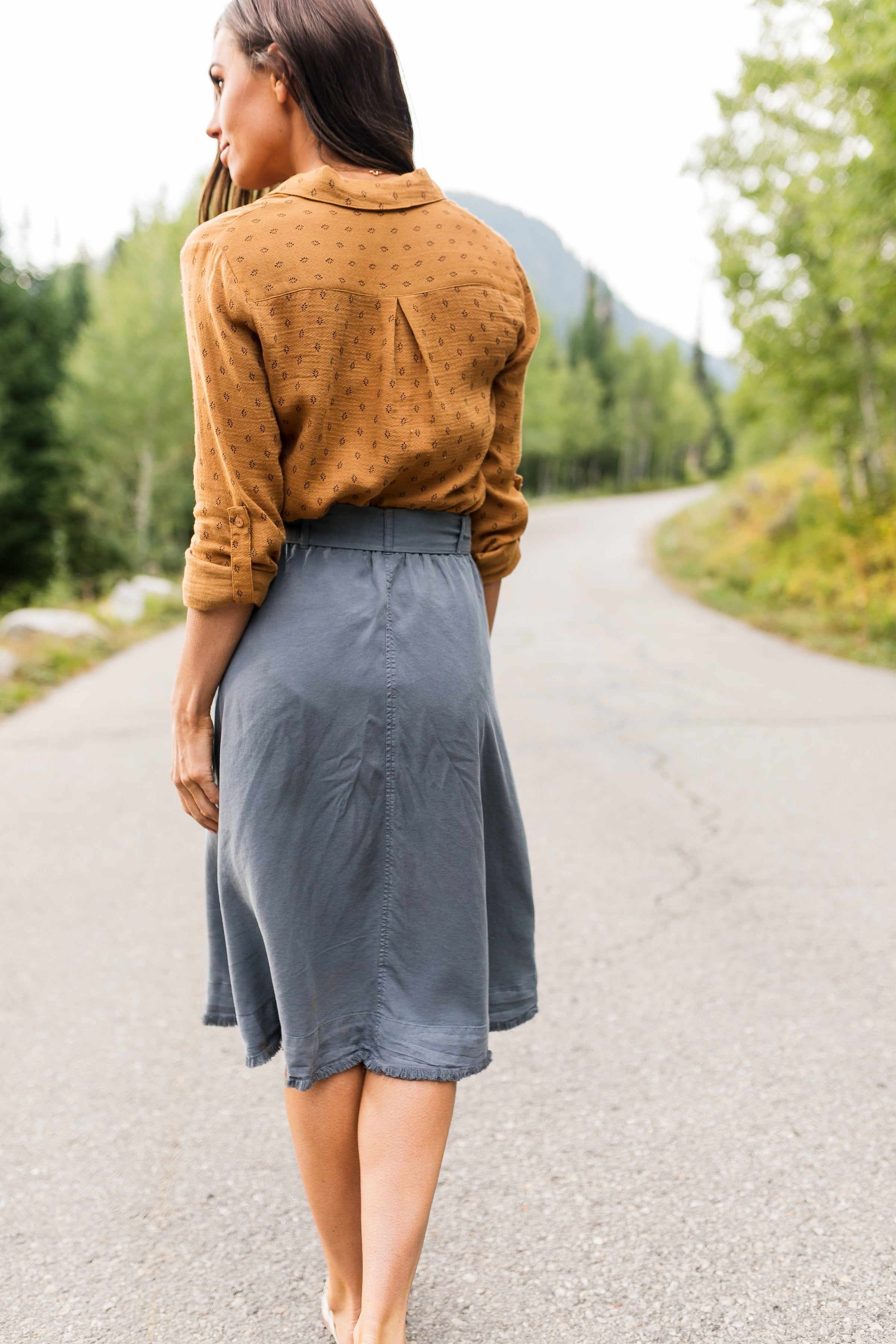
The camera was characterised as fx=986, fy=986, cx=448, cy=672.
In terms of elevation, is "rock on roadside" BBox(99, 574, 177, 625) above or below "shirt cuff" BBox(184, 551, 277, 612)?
below

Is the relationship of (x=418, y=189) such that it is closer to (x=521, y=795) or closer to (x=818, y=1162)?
(x=818, y=1162)

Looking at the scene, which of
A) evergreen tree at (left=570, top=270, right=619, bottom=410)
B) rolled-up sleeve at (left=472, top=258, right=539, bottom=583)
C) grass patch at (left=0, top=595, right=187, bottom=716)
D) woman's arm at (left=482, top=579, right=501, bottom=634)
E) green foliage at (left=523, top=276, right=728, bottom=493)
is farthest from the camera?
evergreen tree at (left=570, top=270, right=619, bottom=410)

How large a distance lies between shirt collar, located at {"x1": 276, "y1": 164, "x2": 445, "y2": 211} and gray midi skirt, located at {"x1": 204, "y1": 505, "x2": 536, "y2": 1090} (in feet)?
1.30

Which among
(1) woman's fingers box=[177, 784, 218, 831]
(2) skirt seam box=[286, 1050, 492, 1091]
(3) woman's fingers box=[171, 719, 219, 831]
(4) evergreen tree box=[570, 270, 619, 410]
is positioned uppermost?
(4) evergreen tree box=[570, 270, 619, 410]

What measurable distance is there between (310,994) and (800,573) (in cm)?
1279

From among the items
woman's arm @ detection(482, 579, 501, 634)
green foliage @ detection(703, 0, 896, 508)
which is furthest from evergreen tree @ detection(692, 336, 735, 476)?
woman's arm @ detection(482, 579, 501, 634)

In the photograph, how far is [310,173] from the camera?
1276mm

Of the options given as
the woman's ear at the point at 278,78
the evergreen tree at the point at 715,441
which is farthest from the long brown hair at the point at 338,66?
the evergreen tree at the point at 715,441

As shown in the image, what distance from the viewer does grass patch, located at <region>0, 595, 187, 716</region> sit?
7914 mm

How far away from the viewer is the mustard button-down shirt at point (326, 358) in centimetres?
123

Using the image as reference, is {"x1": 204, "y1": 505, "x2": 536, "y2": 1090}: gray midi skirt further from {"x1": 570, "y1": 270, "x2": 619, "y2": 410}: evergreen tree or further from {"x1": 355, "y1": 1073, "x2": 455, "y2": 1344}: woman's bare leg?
{"x1": 570, "y1": 270, "x2": 619, "y2": 410}: evergreen tree

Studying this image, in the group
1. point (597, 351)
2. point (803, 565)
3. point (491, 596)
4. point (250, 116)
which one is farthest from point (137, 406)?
point (597, 351)

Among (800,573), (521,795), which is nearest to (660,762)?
(521,795)

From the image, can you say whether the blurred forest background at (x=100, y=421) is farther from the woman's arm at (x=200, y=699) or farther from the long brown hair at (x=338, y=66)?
the woman's arm at (x=200, y=699)
